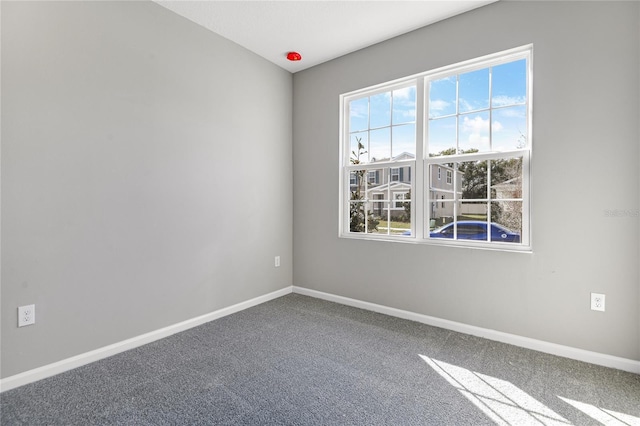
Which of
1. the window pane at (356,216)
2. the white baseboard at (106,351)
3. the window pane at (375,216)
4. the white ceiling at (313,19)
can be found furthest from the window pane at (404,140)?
the white baseboard at (106,351)

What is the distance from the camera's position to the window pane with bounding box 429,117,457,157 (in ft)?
8.93

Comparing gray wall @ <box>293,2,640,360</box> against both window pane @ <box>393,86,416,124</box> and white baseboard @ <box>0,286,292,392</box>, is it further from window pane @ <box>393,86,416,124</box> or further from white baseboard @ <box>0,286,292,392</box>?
white baseboard @ <box>0,286,292,392</box>

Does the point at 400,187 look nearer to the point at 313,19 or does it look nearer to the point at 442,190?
the point at 442,190

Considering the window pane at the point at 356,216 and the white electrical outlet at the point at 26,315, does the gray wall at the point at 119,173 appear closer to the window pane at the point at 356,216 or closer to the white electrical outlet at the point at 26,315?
the white electrical outlet at the point at 26,315

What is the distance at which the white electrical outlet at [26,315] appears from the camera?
1.82m

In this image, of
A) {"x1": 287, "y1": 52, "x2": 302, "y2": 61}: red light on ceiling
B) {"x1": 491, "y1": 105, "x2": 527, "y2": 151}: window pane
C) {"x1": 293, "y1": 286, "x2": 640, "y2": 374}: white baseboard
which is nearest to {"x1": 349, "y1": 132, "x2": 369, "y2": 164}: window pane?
{"x1": 287, "y1": 52, "x2": 302, "y2": 61}: red light on ceiling

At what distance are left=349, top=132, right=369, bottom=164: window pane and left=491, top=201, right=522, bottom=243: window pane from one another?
4.42ft

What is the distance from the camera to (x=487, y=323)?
2484 millimetres

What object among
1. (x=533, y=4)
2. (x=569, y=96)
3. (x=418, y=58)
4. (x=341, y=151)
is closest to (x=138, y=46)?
(x=341, y=151)

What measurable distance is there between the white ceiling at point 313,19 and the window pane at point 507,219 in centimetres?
161

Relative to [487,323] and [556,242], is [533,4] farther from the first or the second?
[487,323]

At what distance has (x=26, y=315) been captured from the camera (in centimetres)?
184

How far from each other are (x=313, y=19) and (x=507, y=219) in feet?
7.62

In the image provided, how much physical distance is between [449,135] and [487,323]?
1.63 meters
